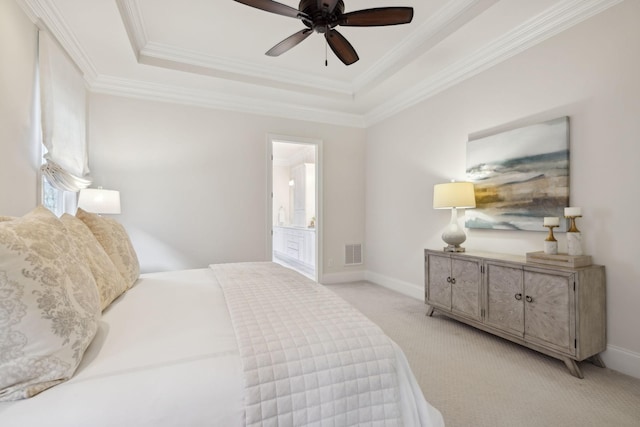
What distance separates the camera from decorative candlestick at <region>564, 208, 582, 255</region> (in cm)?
210

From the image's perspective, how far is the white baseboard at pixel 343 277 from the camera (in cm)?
459

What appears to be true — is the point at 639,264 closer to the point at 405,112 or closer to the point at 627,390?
the point at 627,390

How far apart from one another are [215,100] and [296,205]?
3.70 meters

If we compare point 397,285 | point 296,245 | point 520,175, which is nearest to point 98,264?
point 520,175

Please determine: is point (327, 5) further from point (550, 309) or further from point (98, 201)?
point (98, 201)

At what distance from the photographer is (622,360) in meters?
2.01

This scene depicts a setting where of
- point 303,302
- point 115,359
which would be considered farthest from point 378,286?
point 115,359

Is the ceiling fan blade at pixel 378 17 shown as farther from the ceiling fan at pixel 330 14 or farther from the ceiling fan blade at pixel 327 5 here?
the ceiling fan blade at pixel 327 5

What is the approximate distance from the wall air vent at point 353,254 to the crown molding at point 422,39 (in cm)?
233

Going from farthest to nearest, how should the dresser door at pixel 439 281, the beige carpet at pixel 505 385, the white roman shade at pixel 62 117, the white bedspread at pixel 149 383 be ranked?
the dresser door at pixel 439 281, the white roman shade at pixel 62 117, the beige carpet at pixel 505 385, the white bedspread at pixel 149 383

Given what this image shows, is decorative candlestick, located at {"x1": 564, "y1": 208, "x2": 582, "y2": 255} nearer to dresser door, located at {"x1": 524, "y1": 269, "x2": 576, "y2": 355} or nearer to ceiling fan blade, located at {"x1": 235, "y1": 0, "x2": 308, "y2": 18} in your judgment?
dresser door, located at {"x1": 524, "y1": 269, "x2": 576, "y2": 355}

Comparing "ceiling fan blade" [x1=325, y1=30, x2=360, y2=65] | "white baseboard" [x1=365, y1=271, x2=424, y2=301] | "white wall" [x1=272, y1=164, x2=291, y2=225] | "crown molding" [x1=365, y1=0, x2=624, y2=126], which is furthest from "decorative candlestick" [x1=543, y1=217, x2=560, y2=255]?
"white wall" [x1=272, y1=164, x2=291, y2=225]

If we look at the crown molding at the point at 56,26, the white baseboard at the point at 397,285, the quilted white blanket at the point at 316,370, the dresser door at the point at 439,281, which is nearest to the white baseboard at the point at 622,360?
the dresser door at the point at 439,281

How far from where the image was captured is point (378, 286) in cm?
440
